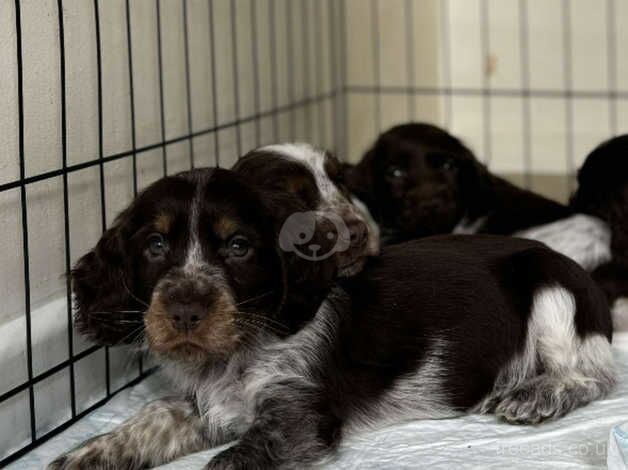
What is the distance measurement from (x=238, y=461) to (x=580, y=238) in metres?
2.05

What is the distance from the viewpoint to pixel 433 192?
4.60 metres

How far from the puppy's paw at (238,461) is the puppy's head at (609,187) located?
187cm

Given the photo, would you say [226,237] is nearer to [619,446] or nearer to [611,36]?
[619,446]

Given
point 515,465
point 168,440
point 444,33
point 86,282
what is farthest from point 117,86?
point 444,33

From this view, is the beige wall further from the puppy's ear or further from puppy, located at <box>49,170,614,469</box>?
puppy, located at <box>49,170,614,469</box>

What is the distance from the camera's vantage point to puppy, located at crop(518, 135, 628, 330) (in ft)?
13.9

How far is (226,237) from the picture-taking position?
296cm

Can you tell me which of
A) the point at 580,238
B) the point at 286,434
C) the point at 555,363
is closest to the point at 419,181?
the point at 580,238

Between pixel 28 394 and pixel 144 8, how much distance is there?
1407mm

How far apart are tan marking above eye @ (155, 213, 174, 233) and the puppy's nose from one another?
218mm

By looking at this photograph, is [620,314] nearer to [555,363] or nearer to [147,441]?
[555,363]

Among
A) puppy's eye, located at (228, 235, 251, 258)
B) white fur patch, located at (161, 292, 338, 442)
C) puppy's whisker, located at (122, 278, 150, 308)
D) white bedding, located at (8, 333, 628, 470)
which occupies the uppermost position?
puppy's eye, located at (228, 235, 251, 258)

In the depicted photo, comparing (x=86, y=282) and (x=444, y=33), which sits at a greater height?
(x=444, y=33)

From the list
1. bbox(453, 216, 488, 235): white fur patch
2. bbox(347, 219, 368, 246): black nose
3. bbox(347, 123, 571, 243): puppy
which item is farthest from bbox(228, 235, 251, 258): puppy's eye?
bbox(453, 216, 488, 235): white fur patch
